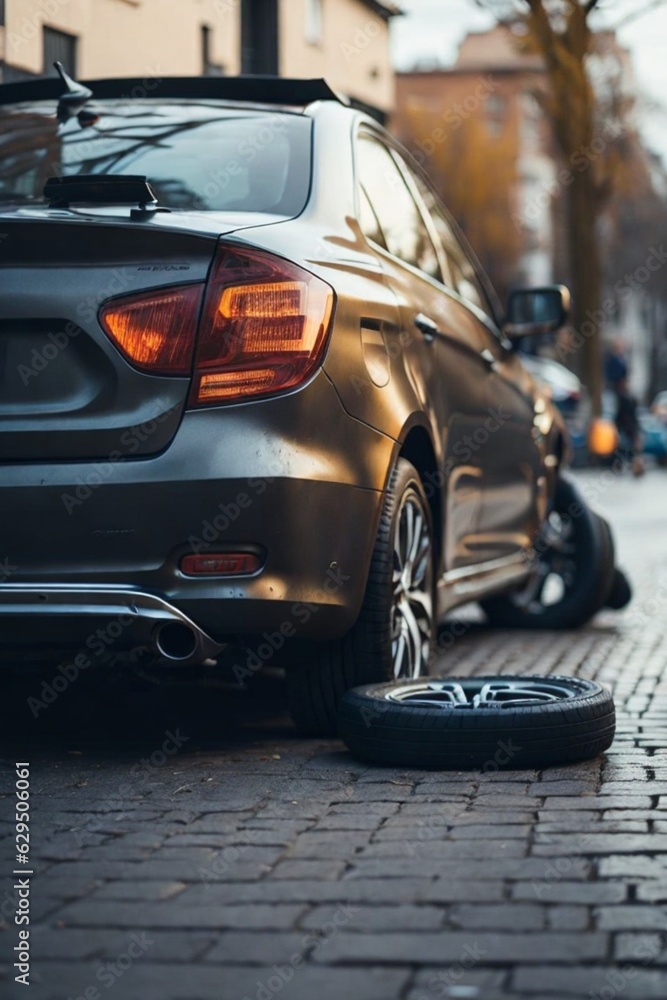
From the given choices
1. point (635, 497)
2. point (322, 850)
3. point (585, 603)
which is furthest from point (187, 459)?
point (635, 497)

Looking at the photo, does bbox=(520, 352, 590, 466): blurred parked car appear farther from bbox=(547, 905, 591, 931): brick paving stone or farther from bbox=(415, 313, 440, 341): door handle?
bbox=(547, 905, 591, 931): brick paving stone

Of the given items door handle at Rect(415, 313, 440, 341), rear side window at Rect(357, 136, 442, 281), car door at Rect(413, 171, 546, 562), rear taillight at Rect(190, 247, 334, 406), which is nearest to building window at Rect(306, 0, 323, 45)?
car door at Rect(413, 171, 546, 562)

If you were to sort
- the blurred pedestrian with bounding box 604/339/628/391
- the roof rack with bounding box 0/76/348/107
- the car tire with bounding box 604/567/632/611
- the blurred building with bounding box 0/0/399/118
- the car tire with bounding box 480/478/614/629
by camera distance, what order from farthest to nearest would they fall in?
the blurred pedestrian with bounding box 604/339/628/391, the blurred building with bounding box 0/0/399/118, the car tire with bounding box 604/567/632/611, the car tire with bounding box 480/478/614/629, the roof rack with bounding box 0/76/348/107

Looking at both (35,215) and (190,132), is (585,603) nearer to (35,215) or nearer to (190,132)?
(190,132)

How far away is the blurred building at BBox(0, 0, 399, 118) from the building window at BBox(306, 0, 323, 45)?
0.05 ft

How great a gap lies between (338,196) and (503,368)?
2060mm

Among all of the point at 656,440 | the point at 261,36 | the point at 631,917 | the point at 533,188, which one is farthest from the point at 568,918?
the point at 533,188

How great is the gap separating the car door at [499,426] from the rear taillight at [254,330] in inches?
76.1

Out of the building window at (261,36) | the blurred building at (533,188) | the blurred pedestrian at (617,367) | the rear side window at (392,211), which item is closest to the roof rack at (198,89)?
the rear side window at (392,211)

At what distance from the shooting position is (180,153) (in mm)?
5250

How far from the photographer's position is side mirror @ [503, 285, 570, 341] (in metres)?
7.35

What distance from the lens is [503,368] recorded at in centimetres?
711

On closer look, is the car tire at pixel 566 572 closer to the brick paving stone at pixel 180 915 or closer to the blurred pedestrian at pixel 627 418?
the brick paving stone at pixel 180 915

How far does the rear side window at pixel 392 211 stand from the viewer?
18.4 ft
